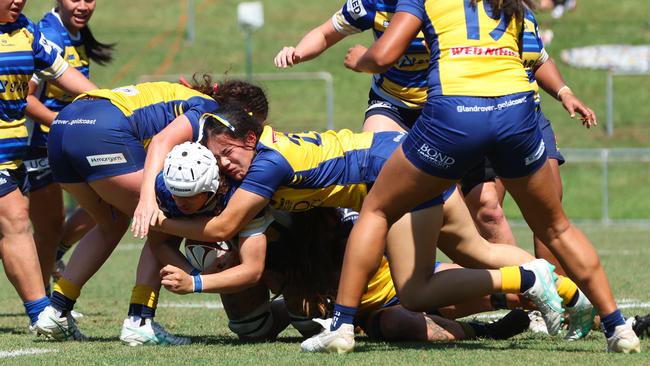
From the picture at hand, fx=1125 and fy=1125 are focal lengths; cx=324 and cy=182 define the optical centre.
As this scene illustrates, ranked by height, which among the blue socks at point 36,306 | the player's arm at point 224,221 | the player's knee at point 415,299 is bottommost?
the blue socks at point 36,306

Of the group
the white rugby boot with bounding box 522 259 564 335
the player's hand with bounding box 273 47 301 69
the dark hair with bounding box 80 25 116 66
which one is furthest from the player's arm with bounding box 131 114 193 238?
the dark hair with bounding box 80 25 116 66

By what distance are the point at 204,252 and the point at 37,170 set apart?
2.46 m

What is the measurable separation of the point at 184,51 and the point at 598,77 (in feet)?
33.9

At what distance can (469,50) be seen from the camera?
16.4 feet

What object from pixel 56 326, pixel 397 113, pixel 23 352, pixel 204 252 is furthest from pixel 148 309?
pixel 397 113

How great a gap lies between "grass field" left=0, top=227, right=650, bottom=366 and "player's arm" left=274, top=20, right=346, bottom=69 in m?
1.57

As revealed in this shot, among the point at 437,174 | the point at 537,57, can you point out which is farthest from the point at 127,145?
the point at 537,57

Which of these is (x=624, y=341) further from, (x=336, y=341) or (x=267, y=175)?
(x=267, y=175)

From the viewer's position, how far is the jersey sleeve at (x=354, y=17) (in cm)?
685

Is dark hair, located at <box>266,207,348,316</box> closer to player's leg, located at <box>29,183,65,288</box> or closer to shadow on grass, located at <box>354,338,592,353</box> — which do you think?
shadow on grass, located at <box>354,338,592,353</box>

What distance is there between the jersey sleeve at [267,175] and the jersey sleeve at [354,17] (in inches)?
65.8

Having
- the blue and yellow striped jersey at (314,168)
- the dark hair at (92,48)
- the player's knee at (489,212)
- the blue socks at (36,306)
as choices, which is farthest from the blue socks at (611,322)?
the dark hair at (92,48)

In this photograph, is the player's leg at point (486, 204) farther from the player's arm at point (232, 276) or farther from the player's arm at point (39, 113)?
the player's arm at point (39, 113)

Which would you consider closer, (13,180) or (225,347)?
(225,347)
